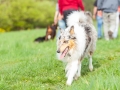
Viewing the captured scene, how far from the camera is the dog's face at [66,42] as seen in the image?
6133mm

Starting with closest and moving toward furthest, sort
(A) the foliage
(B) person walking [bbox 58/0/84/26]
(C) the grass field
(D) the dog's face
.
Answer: (C) the grass field
(D) the dog's face
(B) person walking [bbox 58/0/84/26]
(A) the foliage

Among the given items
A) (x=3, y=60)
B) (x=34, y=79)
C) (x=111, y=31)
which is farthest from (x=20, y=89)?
(x=111, y=31)

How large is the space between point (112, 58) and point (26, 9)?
2182 inches

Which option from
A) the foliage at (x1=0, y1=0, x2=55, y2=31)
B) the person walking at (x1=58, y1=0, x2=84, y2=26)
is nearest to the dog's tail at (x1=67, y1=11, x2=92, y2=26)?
the person walking at (x1=58, y1=0, x2=84, y2=26)

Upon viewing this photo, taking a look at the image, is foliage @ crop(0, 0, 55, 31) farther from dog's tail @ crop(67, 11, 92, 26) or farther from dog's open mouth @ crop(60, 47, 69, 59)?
dog's open mouth @ crop(60, 47, 69, 59)

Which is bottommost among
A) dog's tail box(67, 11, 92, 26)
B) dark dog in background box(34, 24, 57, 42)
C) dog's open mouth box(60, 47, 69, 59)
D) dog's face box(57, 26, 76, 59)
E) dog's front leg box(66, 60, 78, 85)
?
dark dog in background box(34, 24, 57, 42)

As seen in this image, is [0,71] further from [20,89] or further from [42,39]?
[42,39]

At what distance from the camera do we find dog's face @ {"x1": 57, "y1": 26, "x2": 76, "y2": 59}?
6.13 metres

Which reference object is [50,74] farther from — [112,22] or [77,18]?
[112,22]

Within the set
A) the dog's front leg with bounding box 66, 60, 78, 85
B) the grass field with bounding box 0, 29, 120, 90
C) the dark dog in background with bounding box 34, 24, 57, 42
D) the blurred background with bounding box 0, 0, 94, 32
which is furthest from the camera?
the blurred background with bounding box 0, 0, 94, 32

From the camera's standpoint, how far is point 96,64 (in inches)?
318

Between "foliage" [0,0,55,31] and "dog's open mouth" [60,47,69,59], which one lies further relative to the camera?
"foliage" [0,0,55,31]

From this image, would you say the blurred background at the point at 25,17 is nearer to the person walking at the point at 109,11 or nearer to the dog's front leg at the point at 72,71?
the person walking at the point at 109,11

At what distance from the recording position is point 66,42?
20.1 feet
